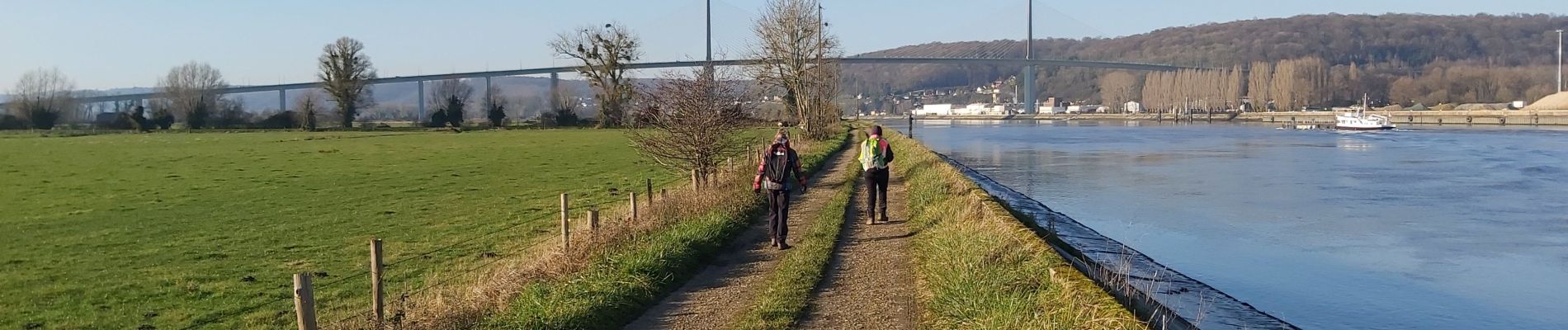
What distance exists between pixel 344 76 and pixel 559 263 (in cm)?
8007

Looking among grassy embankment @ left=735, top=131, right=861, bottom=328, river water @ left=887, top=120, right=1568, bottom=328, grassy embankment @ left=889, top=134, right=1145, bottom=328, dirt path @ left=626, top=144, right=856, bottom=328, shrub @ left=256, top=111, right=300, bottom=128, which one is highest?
shrub @ left=256, top=111, right=300, bottom=128

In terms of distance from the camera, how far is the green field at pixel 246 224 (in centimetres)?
1152

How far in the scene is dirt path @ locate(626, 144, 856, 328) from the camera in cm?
844

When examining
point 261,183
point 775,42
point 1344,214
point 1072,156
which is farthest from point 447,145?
point 1344,214

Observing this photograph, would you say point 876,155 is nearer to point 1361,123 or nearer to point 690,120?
point 690,120

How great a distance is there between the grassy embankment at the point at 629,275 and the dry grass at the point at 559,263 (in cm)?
3

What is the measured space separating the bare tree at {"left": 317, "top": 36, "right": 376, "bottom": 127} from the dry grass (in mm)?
74106

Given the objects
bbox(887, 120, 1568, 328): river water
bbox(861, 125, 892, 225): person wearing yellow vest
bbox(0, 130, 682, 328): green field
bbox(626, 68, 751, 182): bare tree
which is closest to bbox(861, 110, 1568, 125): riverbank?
bbox(887, 120, 1568, 328): river water

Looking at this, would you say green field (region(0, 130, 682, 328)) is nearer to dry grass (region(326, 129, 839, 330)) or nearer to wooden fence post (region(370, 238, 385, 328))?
dry grass (region(326, 129, 839, 330))

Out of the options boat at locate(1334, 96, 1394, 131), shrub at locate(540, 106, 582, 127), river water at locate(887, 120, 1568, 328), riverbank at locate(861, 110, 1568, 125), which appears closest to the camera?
river water at locate(887, 120, 1568, 328)

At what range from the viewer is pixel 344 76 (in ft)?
277

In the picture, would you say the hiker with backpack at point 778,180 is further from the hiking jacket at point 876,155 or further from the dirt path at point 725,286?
the hiking jacket at point 876,155

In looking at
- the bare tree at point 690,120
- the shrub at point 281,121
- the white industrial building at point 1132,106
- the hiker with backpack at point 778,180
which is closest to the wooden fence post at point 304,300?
the hiker with backpack at point 778,180

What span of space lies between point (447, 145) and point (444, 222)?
36.3m
